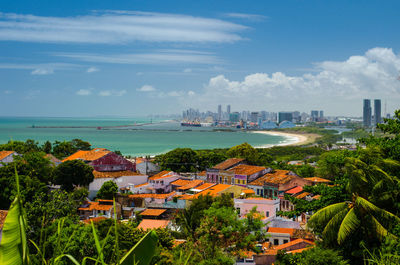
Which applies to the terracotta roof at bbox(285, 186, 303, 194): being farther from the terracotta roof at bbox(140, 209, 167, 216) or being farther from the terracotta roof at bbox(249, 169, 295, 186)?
the terracotta roof at bbox(140, 209, 167, 216)

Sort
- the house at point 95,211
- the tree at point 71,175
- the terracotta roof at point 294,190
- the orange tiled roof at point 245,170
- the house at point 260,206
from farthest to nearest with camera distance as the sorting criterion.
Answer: the orange tiled roof at point 245,170, the terracotta roof at point 294,190, the tree at point 71,175, the house at point 95,211, the house at point 260,206

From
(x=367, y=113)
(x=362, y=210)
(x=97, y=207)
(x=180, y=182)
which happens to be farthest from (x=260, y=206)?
(x=367, y=113)

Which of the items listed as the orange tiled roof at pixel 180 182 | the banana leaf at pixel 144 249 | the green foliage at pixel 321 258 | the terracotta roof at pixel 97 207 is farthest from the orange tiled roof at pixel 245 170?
the banana leaf at pixel 144 249

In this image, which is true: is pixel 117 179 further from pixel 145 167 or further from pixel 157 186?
pixel 145 167

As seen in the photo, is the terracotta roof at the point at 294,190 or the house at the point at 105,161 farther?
the house at the point at 105,161

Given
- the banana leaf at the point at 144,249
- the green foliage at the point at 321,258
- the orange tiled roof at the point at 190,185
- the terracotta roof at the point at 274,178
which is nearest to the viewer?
the banana leaf at the point at 144,249

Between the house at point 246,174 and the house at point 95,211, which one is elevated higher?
the house at point 246,174

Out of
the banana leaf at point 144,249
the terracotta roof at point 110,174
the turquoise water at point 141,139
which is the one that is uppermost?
the banana leaf at point 144,249

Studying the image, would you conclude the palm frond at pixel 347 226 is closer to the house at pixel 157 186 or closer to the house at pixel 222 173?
the house at pixel 157 186
